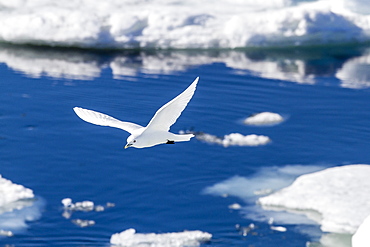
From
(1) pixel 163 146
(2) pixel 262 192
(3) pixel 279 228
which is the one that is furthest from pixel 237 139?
(3) pixel 279 228

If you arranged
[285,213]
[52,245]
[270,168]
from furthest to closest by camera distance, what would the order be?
[270,168]
[285,213]
[52,245]

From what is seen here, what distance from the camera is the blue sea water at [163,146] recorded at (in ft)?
36.5

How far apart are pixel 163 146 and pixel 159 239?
3245 millimetres

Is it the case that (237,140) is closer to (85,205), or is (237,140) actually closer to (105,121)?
(85,205)

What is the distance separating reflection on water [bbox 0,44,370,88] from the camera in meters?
16.2

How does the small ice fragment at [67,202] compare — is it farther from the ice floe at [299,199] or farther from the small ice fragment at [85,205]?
the ice floe at [299,199]

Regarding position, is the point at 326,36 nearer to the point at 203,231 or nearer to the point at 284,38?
the point at 284,38

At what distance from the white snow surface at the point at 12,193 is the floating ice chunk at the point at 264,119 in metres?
4.12

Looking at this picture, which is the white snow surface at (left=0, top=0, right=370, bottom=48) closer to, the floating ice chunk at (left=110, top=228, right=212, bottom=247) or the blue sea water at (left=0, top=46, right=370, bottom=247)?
the blue sea water at (left=0, top=46, right=370, bottom=247)

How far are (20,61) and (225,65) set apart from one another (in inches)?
165

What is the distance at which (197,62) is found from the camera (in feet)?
54.7

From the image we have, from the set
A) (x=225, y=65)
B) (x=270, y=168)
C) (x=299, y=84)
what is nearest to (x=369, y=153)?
(x=270, y=168)

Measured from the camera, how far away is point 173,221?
11.1 metres

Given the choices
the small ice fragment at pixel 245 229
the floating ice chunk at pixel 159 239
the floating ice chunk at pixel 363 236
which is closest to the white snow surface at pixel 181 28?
the small ice fragment at pixel 245 229
